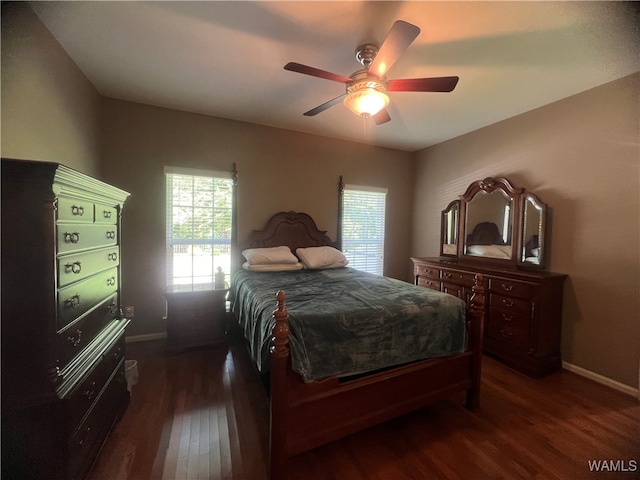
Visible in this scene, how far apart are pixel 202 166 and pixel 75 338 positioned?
7.99 ft

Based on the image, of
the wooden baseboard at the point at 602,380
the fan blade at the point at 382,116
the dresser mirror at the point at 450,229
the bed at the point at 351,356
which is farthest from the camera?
the dresser mirror at the point at 450,229

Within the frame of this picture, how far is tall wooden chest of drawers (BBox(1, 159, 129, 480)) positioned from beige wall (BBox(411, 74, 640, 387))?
154 inches

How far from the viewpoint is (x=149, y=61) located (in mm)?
2199

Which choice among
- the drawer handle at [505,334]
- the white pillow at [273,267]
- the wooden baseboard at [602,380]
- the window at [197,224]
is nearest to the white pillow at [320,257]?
the white pillow at [273,267]

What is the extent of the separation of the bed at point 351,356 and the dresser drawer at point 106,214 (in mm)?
1137

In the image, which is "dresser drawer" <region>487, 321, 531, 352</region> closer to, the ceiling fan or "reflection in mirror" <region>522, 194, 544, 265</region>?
"reflection in mirror" <region>522, 194, 544, 265</region>

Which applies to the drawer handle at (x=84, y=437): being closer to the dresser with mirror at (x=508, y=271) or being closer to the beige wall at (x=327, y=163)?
the beige wall at (x=327, y=163)

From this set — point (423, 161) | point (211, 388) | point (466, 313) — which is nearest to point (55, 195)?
point (211, 388)

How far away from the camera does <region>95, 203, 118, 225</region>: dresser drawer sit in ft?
5.23

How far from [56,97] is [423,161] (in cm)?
451

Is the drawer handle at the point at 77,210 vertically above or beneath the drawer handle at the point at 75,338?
above

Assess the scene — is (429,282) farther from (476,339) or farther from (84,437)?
(84,437)

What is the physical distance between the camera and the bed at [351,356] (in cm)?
144

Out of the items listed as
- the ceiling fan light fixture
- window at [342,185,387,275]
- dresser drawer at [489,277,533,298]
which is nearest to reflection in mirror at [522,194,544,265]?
dresser drawer at [489,277,533,298]
